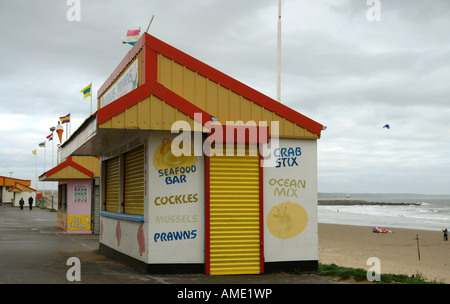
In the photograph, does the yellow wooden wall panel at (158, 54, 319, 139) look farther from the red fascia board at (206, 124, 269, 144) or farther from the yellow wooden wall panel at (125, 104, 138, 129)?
the yellow wooden wall panel at (125, 104, 138, 129)

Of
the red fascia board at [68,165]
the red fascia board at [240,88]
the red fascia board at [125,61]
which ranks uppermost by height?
the red fascia board at [125,61]

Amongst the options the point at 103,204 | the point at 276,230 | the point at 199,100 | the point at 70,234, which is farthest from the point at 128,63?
the point at 70,234

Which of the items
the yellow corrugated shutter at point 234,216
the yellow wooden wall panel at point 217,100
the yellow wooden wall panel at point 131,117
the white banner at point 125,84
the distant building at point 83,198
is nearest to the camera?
the yellow wooden wall panel at point 131,117

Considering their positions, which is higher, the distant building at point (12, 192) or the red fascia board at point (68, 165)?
the red fascia board at point (68, 165)

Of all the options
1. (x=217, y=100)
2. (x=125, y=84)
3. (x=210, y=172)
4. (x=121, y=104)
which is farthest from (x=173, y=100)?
(x=125, y=84)

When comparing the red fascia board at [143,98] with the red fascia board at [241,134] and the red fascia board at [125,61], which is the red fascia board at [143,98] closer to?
the red fascia board at [241,134]

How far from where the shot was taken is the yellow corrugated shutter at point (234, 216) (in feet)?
35.1

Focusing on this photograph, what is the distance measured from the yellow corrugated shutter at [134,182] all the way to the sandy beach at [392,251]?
362 inches

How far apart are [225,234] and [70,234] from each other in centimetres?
1330

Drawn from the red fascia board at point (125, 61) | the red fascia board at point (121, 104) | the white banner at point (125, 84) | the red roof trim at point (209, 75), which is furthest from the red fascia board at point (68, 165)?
the red fascia board at point (121, 104)

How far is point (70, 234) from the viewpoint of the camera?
21906 mm

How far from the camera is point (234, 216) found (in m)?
10.9

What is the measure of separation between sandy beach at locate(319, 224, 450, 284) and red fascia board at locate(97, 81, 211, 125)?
9635 mm
